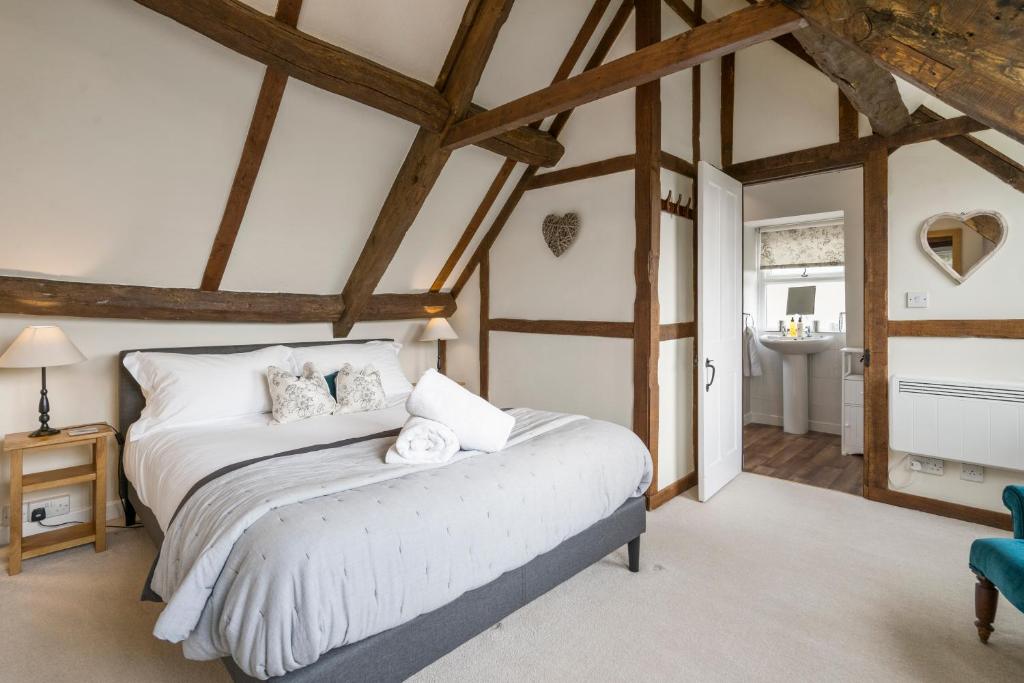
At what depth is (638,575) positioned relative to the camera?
8.37 feet

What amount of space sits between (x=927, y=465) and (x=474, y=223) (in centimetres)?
350

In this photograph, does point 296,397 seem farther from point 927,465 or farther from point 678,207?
point 927,465

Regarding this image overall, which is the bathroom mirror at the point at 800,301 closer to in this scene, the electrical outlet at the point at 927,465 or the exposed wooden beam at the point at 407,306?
the electrical outlet at the point at 927,465

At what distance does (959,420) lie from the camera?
120 inches

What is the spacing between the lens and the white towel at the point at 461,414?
2.18 m

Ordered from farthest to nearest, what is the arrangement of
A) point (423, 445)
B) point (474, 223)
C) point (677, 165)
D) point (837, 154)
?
point (474, 223), point (677, 165), point (837, 154), point (423, 445)

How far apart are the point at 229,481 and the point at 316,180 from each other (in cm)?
203

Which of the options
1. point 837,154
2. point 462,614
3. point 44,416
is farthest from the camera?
point 837,154

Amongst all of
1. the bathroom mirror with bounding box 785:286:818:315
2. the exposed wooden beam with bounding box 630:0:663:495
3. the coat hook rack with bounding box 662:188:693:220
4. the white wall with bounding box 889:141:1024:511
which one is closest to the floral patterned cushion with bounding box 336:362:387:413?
the exposed wooden beam with bounding box 630:0:663:495

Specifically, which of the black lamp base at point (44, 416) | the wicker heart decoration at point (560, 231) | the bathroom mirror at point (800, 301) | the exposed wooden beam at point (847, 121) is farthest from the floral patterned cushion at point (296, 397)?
the bathroom mirror at point (800, 301)

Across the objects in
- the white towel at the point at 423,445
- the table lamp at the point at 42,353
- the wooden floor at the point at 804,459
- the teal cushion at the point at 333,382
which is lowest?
the wooden floor at the point at 804,459

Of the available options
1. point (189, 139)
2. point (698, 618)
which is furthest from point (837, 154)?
point (189, 139)

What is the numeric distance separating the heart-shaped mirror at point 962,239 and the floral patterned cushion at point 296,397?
3.74 m

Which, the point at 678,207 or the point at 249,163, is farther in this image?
the point at 678,207
